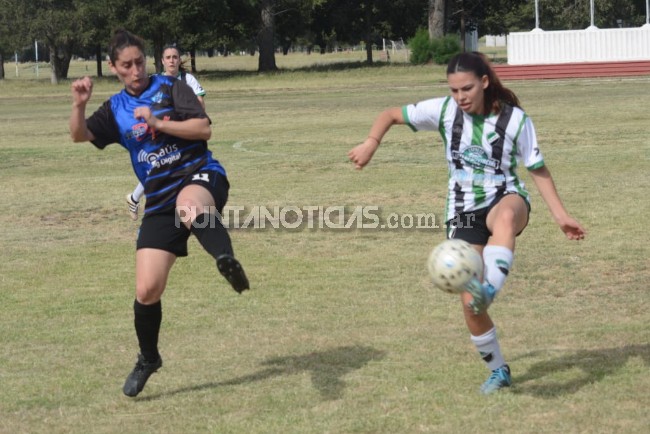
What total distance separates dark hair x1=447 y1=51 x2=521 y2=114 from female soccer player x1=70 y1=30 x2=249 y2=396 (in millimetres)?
1559

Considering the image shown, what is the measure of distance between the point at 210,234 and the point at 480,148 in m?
1.66

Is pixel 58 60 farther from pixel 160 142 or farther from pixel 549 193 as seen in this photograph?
pixel 549 193

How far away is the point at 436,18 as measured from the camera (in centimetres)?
6850

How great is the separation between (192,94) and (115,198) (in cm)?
940

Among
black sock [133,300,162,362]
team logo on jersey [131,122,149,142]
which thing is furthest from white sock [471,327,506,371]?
team logo on jersey [131,122,149,142]

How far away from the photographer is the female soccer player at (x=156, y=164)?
6.42 m

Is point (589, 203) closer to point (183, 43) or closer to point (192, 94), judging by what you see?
point (192, 94)

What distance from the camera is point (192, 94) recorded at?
6789 millimetres

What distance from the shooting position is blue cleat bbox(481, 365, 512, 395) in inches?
250

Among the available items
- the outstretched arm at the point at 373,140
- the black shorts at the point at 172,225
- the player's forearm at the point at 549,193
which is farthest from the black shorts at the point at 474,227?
the black shorts at the point at 172,225

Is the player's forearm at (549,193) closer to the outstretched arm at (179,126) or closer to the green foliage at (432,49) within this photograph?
the outstretched arm at (179,126)

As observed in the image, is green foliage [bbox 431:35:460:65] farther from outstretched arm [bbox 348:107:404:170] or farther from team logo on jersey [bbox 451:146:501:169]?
team logo on jersey [bbox 451:146:501:169]

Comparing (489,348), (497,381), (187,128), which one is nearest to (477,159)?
(489,348)

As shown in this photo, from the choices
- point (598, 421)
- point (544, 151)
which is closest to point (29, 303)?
point (598, 421)
